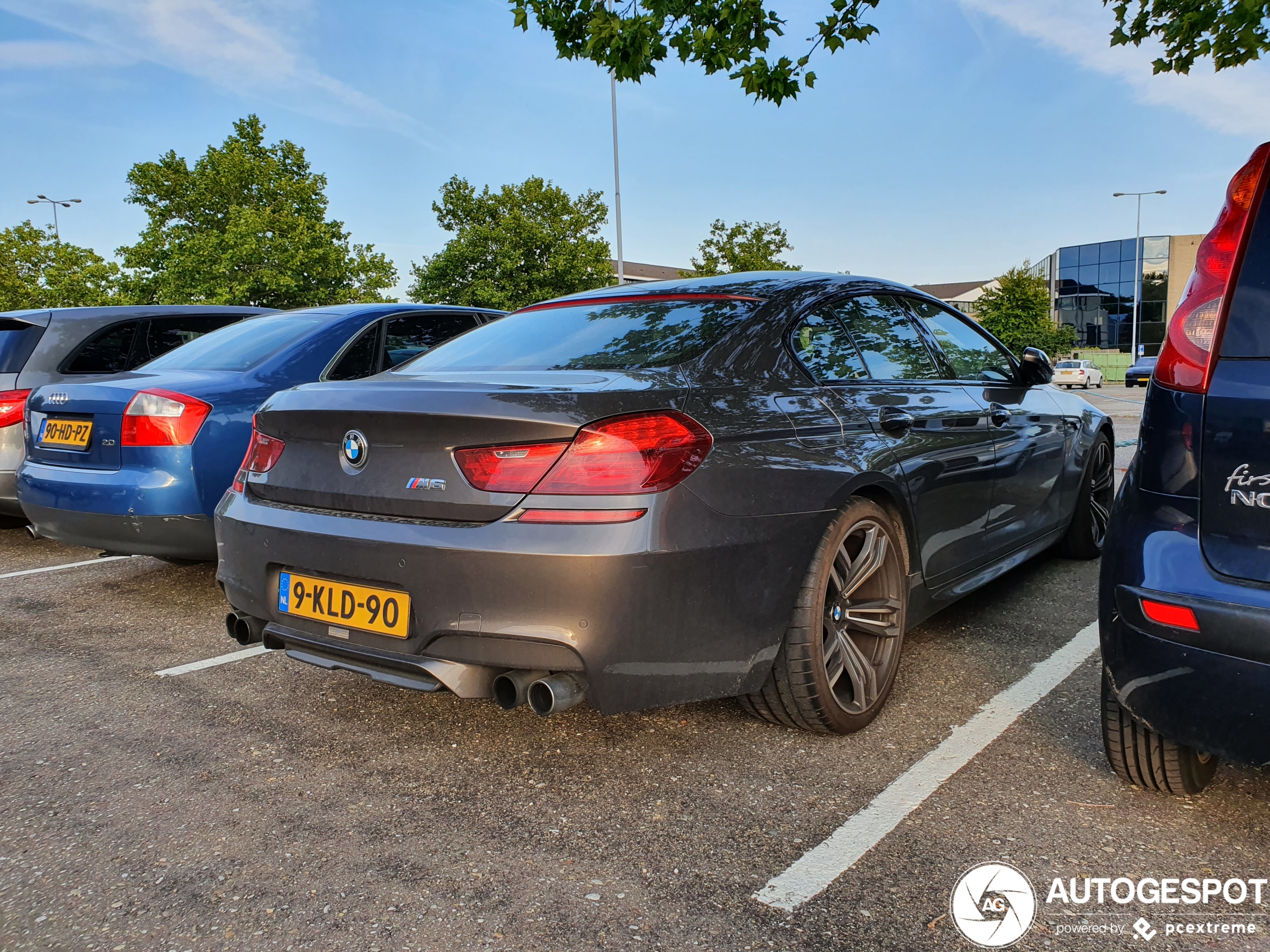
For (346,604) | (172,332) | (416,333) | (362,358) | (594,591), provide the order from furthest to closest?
(172,332)
(416,333)
(362,358)
(346,604)
(594,591)

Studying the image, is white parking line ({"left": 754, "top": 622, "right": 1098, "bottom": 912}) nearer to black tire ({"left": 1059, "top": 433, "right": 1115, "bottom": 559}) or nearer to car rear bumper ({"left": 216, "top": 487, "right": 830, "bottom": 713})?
car rear bumper ({"left": 216, "top": 487, "right": 830, "bottom": 713})

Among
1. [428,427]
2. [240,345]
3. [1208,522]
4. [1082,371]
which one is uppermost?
[240,345]

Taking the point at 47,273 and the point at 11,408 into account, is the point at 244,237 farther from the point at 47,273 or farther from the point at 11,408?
the point at 11,408

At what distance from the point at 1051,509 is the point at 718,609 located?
2615 millimetres

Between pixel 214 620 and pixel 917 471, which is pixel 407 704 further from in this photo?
pixel 917 471

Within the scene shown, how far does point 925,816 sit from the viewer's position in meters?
2.38

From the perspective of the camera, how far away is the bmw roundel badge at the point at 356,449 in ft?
8.32

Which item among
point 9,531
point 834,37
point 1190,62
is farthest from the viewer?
point 1190,62

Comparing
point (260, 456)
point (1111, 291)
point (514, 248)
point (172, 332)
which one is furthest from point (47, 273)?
point (1111, 291)

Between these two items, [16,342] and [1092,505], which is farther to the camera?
[16,342]

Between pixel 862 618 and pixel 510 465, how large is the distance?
1288 mm

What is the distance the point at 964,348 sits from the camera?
4.02 m

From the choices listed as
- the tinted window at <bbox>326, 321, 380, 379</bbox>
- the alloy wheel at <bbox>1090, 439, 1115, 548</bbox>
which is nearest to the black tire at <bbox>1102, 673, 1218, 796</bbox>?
the alloy wheel at <bbox>1090, 439, 1115, 548</bbox>

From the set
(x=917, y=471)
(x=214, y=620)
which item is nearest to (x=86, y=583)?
(x=214, y=620)
